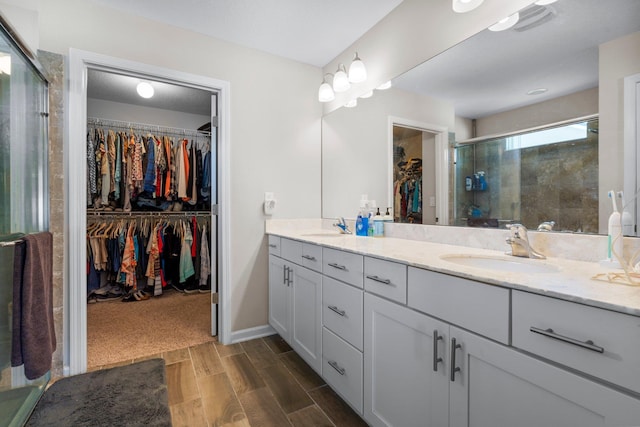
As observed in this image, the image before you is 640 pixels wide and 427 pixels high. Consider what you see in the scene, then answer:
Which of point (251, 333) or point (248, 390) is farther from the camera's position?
point (251, 333)

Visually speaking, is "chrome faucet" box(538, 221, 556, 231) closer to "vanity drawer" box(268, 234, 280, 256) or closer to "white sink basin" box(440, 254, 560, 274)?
"white sink basin" box(440, 254, 560, 274)

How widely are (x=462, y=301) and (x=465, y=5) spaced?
1.40 metres

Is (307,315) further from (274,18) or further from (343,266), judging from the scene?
(274,18)

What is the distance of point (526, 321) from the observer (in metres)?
0.78

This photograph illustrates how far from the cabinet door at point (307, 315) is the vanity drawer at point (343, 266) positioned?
4.8 inches

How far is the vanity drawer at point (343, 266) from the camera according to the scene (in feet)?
Answer: 4.64

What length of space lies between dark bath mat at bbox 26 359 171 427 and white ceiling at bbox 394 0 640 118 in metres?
2.17

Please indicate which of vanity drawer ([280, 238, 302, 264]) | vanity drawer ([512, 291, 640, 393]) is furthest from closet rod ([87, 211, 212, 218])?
vanity drawer ([512, 291, 640, 393])

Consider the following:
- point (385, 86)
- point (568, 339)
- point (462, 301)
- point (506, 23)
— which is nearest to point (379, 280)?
point (462, 301)

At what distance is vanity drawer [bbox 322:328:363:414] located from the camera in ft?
4.56

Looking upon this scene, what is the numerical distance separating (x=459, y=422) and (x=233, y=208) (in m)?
1.94

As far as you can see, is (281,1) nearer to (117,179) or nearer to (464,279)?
(464,279)

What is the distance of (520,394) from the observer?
0.79 metres

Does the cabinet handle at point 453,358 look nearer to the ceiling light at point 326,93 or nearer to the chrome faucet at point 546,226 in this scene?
the chrome faucet at point 546,226
